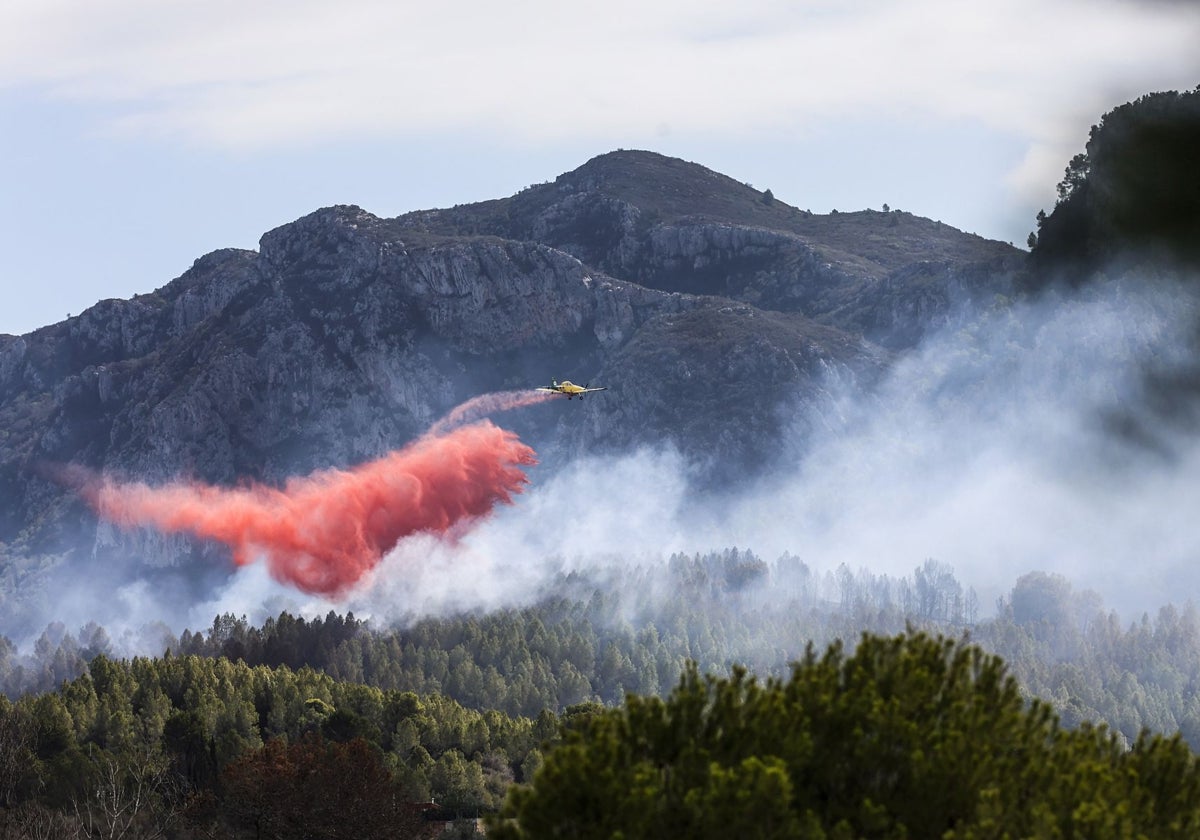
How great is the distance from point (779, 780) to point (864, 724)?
6196 mm

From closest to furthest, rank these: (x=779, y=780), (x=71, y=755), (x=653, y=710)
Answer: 1. (x=779, y=780)
2. (x=653, y=710)
3. (x=71, y=755)

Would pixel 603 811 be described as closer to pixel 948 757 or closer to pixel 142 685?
pixel 948 757

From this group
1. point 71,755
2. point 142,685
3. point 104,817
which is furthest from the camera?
point 142,685

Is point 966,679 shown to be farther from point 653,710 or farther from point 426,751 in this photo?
point 426,751

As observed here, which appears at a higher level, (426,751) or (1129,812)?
(1129,812)

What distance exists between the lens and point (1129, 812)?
176ft

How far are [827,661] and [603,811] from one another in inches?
436


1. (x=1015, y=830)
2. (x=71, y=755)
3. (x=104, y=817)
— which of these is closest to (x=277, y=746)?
(x=104, y=817)

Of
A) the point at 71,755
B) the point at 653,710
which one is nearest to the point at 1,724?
the point at 71,755

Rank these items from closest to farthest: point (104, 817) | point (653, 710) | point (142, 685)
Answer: point (653, 710), point (104, 817), point (142, 685)

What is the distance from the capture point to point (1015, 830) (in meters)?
52.2

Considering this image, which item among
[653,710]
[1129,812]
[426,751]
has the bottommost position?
[426,751]

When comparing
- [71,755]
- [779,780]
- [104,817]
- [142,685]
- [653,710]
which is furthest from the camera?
[142,685]

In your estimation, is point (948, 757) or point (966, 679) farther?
point (966, 679)
